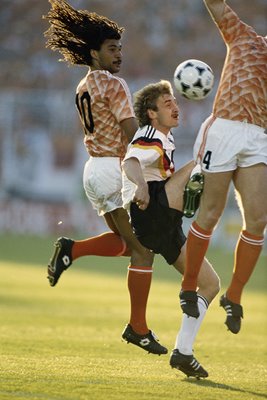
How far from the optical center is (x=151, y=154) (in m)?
7.37

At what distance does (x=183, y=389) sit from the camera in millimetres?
6625

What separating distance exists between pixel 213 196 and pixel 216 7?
3.79ft

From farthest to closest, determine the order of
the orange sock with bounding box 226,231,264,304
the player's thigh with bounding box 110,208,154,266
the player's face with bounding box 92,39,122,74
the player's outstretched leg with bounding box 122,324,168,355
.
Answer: the player's face with bounding box 92,39,122,74 → the player's thigh with bounding box 110,208,154,266 → the player's outstretched leg with bounding box 122,324,168,355 → the orange sock with bounding box 226,231,264,304

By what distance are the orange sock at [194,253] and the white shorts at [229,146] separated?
Result: 0.38m

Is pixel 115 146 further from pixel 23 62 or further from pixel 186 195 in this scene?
pixel 23 62

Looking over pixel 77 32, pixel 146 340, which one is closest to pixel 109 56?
pixel 77 32

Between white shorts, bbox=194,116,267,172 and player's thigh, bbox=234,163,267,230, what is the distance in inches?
1.7

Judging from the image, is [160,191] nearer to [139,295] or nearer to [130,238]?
[130,238]

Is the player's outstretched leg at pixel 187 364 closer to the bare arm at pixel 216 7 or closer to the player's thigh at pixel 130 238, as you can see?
the player's thigh at pixel 130 238

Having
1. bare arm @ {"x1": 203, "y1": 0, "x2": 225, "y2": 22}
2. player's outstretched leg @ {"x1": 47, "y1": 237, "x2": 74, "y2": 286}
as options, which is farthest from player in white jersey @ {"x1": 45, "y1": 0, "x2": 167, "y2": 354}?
bare arm @ {"x1": 203, "y1": 0, "x2": 225, "y2": 22}

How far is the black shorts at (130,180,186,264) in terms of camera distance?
290 inches

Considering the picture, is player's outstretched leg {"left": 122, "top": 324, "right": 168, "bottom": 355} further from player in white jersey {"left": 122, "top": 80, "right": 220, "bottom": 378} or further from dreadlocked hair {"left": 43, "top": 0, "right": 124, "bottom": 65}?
dreadlocked hair {"left": 43, "top": 0, "right": 124, "bottom": 65}

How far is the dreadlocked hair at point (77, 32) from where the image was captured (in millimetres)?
8141

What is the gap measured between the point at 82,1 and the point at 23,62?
3.18 meters
